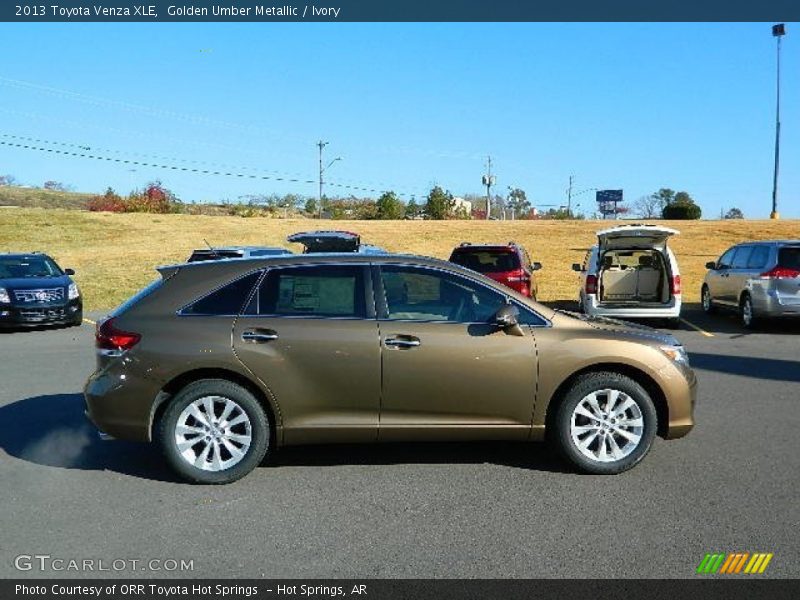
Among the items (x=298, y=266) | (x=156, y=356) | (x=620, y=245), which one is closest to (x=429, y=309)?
(x=298, y=266)

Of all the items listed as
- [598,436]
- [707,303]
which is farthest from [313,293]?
[707,303]

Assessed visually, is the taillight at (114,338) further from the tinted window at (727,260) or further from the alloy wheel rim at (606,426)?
the tinted window at (727,260)

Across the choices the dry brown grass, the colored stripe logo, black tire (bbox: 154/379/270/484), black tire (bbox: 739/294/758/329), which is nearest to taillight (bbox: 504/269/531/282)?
black tire (bbox: 739/294/758/329)

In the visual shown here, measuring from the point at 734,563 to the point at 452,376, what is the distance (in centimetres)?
209

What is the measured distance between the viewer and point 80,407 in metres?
7.54

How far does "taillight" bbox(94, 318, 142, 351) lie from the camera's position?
5203mm

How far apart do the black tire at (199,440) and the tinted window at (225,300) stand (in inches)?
19.6

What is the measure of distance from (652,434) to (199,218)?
1934 inches

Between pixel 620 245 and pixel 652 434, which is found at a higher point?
pixel 620 245

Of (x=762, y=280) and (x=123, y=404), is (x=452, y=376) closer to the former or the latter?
(x=123, y=404)

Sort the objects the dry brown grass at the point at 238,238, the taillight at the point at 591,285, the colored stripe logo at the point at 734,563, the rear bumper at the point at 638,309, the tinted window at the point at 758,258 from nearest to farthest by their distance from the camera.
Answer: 1. the colored stripe logo at the point at 734,563
2. the rear bumper at the point at 638,309
3. the taillight at the point at 591,285
4. the tinted window at the point at 758,258
5. the dry brown grass at the point at 238,238

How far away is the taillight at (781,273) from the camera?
1264 centimetres

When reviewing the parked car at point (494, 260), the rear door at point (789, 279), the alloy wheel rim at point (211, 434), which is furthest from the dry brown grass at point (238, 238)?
the alloy wheel rim at point (211, 434)

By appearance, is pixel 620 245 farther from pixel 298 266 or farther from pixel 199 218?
pixel 199 218
